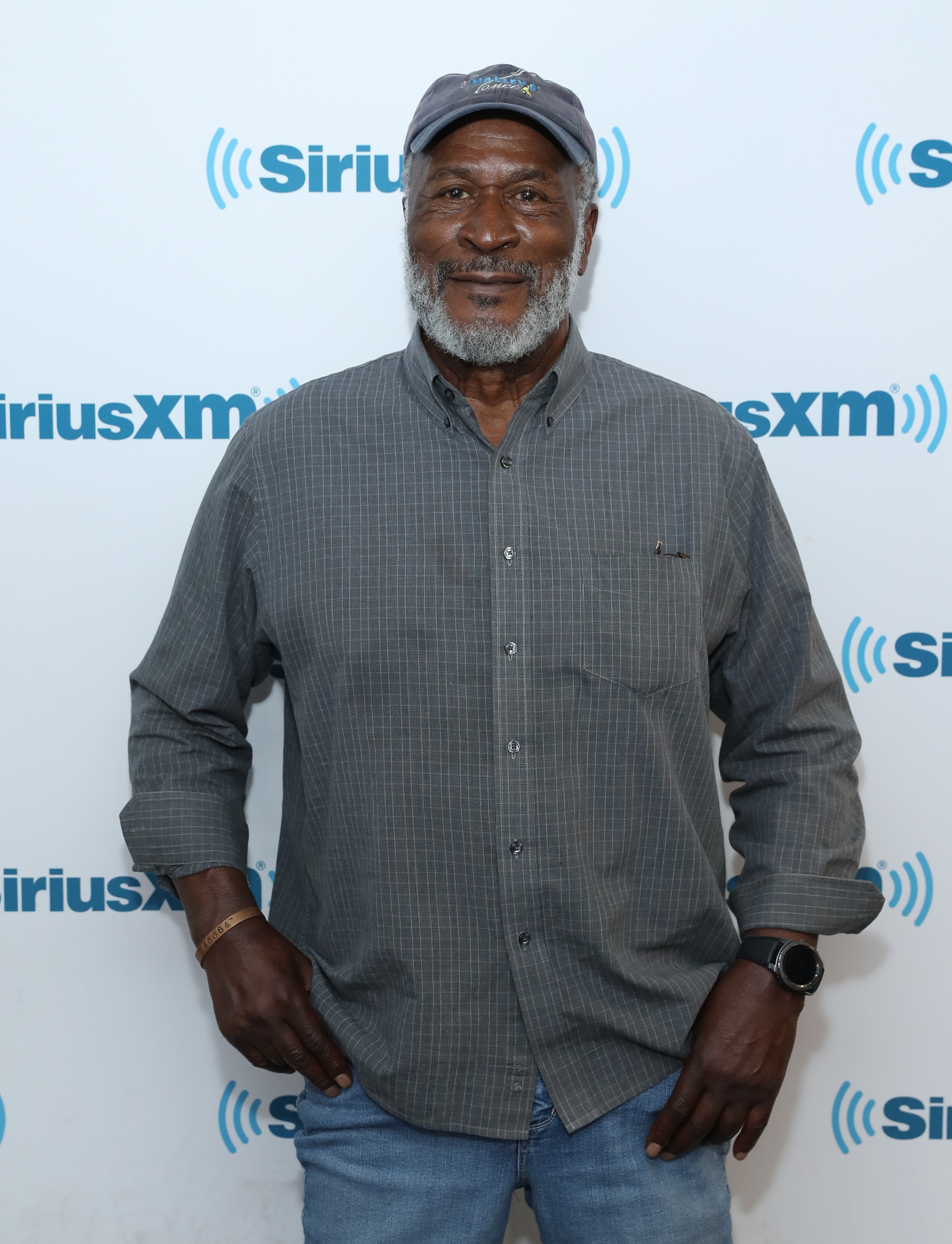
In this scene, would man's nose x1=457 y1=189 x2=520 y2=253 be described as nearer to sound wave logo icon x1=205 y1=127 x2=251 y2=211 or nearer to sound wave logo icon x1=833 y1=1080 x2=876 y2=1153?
sound wave logo icon x1=205 y1=127 x2=251 y2=211

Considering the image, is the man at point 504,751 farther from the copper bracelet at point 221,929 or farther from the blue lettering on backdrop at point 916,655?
the blue lettering on backdrop at point 916,655

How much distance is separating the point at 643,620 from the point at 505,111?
2.30ft

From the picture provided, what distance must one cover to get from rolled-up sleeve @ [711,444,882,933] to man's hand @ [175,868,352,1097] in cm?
59

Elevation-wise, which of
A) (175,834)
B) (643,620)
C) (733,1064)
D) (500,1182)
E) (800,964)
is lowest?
(500,1182)

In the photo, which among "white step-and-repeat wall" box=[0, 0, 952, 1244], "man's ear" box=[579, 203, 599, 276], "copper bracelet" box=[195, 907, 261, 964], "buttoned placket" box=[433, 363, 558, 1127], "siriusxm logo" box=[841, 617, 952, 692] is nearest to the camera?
"buttoned placket" box=[433, 363, 558, 1127]

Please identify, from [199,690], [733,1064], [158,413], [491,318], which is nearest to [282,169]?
[158,413]

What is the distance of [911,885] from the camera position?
1.77 m

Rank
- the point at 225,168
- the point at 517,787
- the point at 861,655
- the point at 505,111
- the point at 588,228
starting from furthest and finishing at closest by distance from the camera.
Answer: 1. the point at 861,655
2. the point at 225,168
3. the point at 588,228
4. the point at 505,111
5. the point at 517,787

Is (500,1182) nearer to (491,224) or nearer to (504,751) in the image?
(504,751)

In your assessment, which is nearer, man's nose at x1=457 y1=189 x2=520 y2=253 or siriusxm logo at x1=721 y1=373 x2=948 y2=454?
man's nose at x1=457 y1=189 x2=520 y2=253

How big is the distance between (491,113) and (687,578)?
0.67m

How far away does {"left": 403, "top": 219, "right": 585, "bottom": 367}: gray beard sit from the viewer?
1355mm

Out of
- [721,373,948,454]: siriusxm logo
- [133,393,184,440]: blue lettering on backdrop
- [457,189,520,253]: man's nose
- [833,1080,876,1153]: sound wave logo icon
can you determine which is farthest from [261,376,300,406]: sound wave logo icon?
[833,1080,876,1153]: sound wave logo icon

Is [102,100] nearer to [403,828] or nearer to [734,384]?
[734,384]
